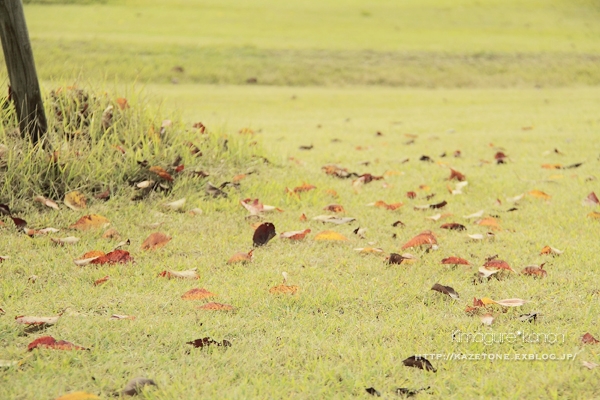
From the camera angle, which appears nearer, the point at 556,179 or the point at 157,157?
the point at 157,157

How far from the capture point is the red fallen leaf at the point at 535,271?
305 centimetres

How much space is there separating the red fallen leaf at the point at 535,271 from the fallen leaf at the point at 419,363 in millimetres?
1114

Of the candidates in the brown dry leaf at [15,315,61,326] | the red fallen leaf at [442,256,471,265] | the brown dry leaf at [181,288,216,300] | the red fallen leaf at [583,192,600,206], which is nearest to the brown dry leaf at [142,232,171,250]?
the brown dry leaf at [181,288,216,300]

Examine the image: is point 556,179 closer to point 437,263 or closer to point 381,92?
point 437,263

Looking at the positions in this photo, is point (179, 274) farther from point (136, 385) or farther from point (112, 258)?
point (136, 385)

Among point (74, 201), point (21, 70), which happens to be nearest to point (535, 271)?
point (74, 201)

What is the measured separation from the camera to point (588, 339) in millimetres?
2369

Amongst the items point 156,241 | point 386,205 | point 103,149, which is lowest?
point 386,205

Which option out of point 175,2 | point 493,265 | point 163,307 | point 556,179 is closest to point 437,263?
point 493,265

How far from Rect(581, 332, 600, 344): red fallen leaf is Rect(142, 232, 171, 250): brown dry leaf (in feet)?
6.92

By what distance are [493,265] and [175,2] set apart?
29533 millimetres

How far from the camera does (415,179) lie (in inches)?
212

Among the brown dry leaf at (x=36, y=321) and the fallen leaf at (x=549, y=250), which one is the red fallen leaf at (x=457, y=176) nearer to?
the fallen leaf at (x=549, y=250)

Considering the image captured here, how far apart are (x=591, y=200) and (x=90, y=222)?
339 centimetres
